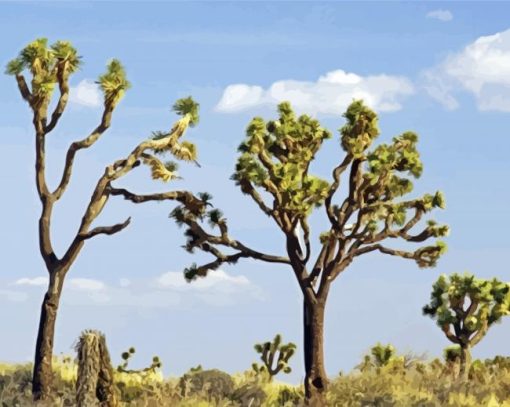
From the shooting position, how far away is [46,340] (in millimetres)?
25953

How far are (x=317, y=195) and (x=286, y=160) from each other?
4.82 ft

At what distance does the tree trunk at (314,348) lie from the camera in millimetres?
28109

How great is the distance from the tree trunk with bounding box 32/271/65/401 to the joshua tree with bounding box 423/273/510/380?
54.7 feet

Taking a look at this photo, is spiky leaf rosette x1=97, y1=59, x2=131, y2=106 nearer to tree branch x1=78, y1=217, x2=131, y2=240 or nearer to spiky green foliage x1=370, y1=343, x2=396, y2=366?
tree branch x1=78, y1=217, x2=131, y2=240

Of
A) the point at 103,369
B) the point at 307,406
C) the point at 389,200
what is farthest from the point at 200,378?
the point at 103,369

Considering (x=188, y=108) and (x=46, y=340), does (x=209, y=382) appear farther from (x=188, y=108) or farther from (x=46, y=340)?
(x=188, y=108)

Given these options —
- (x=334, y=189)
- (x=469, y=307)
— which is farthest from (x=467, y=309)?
(x=334, y=189)

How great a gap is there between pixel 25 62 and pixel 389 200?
11.0 metres

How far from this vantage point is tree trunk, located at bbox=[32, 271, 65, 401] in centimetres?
2580

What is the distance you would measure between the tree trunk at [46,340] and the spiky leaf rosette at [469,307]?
16.7 metres

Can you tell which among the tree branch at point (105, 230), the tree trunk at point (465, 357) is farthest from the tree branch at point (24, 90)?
the tree trunk at point (465, 357)

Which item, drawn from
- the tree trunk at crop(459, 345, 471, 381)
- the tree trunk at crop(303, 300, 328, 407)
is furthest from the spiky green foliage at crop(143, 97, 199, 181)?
the tree trunk at crop(459, 345, 471, 381)

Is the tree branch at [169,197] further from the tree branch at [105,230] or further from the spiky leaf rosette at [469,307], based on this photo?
the spiky leaf rosette at [469,307]

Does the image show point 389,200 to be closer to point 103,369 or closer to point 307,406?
point 307,406
